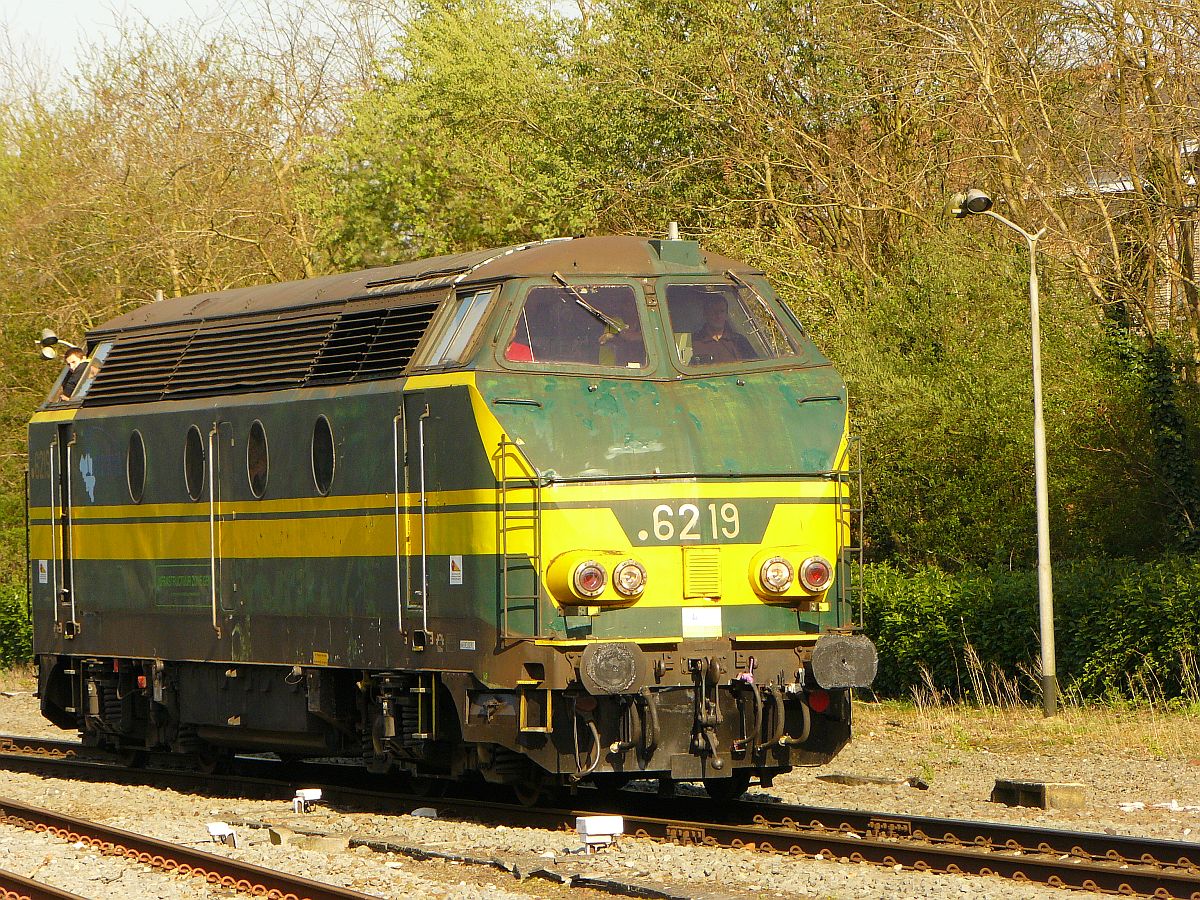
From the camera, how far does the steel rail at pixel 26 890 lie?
9469 millimetres

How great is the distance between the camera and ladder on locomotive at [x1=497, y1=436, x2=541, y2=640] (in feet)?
37.6

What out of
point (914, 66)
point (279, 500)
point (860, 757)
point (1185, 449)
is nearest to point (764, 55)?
point (914, 66)

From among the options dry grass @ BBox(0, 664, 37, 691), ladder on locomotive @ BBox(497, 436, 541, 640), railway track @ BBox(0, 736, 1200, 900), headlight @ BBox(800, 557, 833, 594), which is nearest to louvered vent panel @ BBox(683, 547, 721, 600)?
headlight @ BBox(800, 557, 833, 594)

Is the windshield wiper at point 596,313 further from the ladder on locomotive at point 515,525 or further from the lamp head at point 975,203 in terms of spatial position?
the lamp head at point 975,203

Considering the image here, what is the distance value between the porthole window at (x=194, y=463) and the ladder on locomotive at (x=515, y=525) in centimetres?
415

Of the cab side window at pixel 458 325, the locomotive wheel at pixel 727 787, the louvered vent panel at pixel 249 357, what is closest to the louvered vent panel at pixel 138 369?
the louvered vent panel at pixel 249 357

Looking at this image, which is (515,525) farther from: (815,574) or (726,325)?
(726,325)

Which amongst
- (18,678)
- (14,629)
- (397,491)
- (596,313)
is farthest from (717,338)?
(14,629)

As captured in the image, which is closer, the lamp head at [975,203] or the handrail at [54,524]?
the handrail at [54,524]

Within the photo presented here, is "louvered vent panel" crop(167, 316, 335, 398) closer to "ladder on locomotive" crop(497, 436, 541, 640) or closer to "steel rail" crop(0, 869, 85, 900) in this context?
"ladder on locomotive" crop(497, 436, 541, 640)

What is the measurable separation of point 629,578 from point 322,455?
3122 mm

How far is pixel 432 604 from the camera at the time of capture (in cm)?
1222

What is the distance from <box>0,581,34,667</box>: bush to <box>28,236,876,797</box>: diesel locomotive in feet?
68.2

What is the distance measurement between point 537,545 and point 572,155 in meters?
20.9
